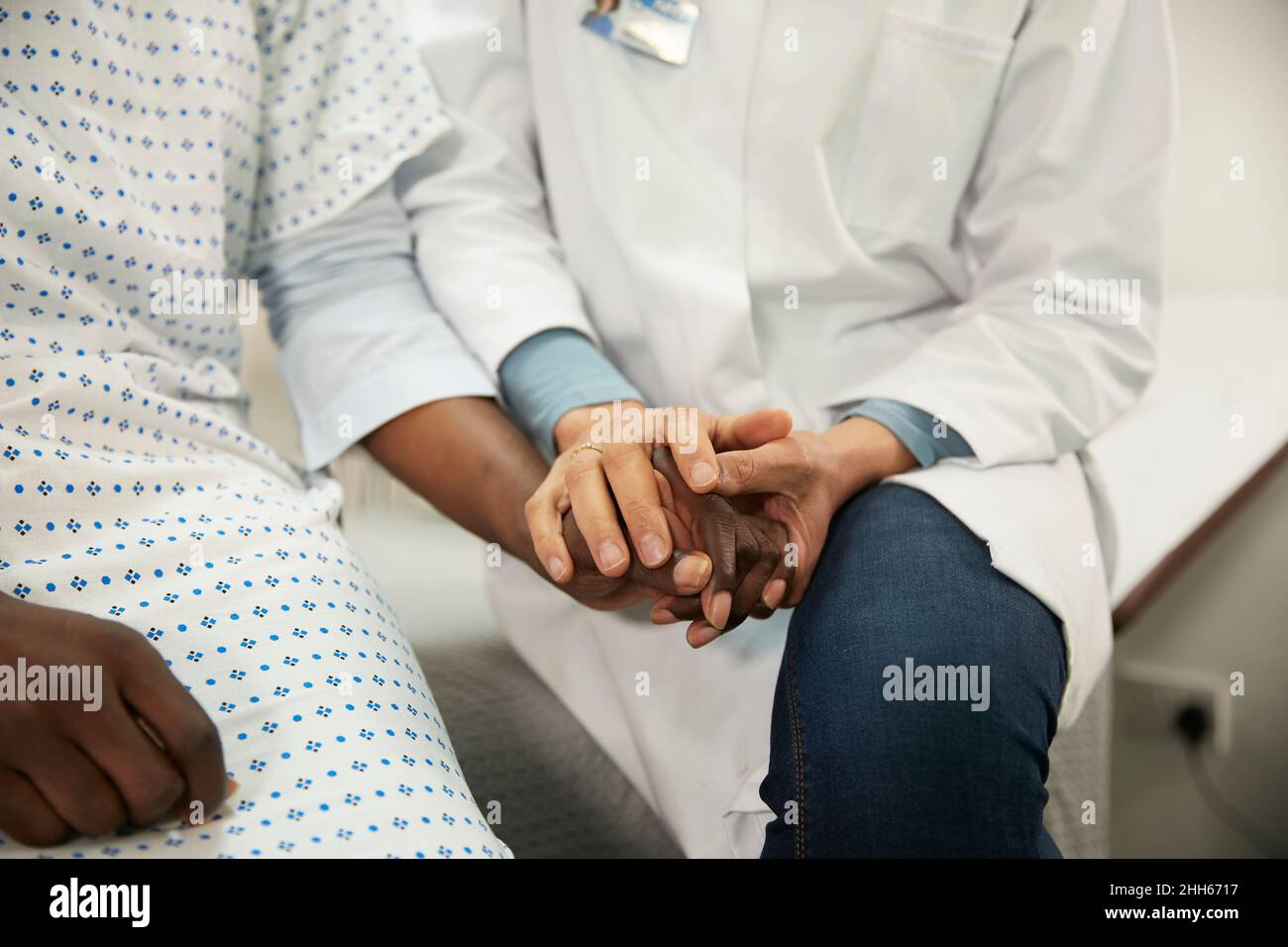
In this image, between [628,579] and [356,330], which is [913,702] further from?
[356,330]

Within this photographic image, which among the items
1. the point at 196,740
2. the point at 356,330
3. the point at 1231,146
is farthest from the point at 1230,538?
the point at 196,740

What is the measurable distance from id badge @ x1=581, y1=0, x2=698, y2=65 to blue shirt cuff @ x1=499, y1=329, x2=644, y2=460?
21 cm

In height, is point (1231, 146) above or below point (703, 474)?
above

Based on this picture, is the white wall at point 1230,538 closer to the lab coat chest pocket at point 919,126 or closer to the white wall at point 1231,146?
the white wall at point 1231,146

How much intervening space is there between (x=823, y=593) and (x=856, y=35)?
390mm

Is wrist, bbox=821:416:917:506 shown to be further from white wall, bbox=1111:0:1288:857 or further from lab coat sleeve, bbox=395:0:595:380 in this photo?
white wall, bbox=1111:0:1288:857

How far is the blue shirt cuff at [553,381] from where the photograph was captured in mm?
738

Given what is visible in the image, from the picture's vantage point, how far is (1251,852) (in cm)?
125

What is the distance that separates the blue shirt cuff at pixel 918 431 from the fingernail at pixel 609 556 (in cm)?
22

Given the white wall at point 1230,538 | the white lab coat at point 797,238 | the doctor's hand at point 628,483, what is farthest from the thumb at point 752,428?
the white wall at point 1230,538

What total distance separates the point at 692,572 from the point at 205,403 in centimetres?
36

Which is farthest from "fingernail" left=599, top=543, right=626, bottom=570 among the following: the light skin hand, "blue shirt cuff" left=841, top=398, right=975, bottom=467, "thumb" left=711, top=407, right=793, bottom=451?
"blue shirt cuff" left=841, top=398, right=975, bottom=467

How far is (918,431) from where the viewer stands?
690 mm

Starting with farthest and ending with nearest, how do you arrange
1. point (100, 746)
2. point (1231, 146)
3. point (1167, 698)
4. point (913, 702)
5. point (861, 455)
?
point (1167, 698)
point (1231, 146)
point (861, 455)
point (913, 702)
point (100, 746)
